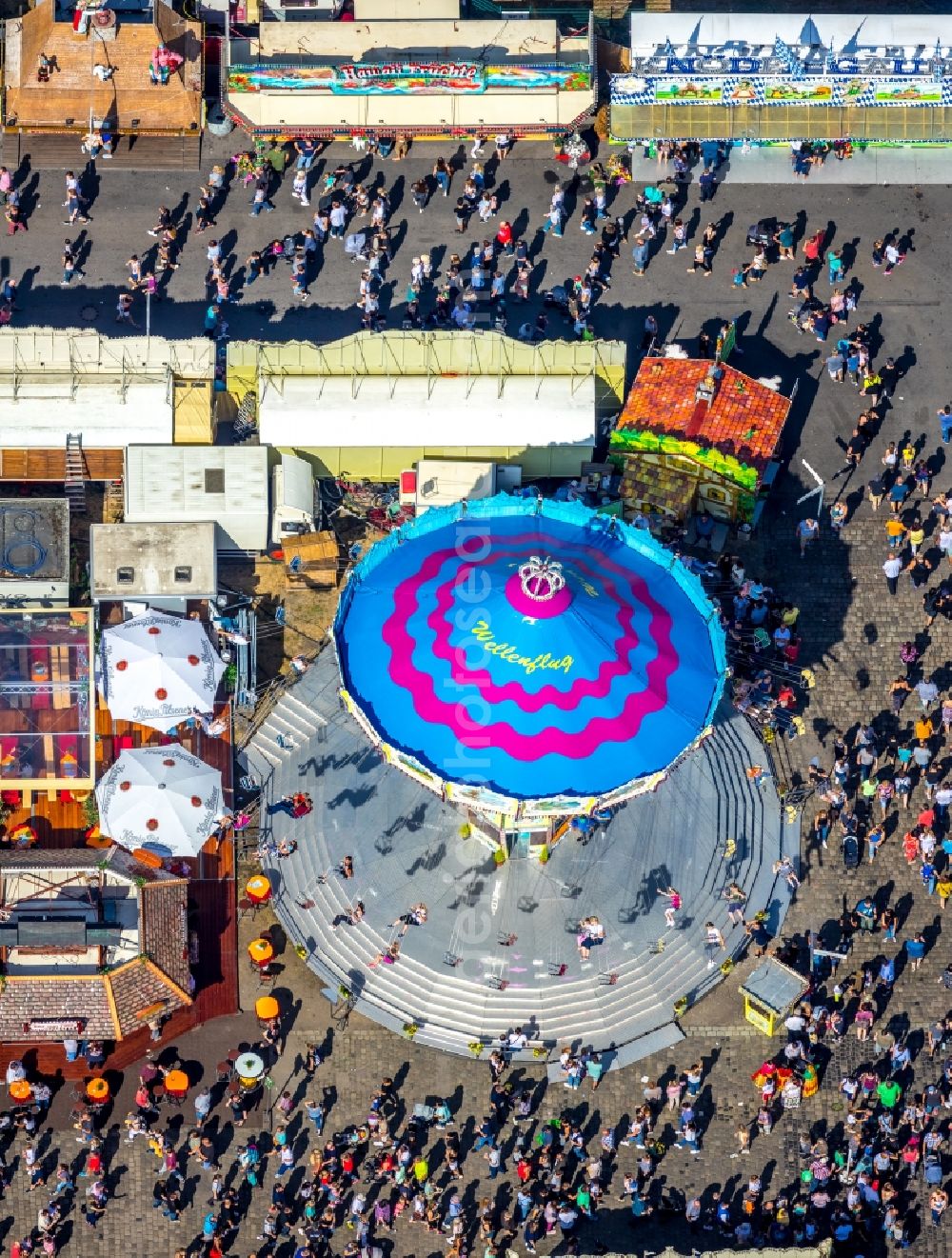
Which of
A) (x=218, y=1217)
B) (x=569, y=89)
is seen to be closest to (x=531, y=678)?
(x=218, y=1217)

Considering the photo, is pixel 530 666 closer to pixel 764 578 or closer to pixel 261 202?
pixel 764 578

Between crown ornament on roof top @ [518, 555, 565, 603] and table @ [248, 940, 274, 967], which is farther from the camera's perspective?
table @ [248, 940, 274, 967]

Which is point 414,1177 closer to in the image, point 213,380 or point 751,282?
point 213,380

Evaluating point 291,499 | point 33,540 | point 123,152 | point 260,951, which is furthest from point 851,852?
point 123,152

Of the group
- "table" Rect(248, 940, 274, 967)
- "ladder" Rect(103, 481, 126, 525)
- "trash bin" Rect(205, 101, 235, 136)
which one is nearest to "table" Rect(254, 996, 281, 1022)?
"table" Rect(248, 940, 274, 967)

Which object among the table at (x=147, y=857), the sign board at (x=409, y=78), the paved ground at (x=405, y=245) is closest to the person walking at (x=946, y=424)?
the paved ground at (x=405, y=245)

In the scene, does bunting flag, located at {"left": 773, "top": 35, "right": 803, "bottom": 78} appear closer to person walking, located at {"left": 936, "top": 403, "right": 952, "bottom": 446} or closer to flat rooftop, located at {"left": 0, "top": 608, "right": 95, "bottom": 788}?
person walking, located at {"left": 936, "top": 403, "right": 952, "bottom": 446}
